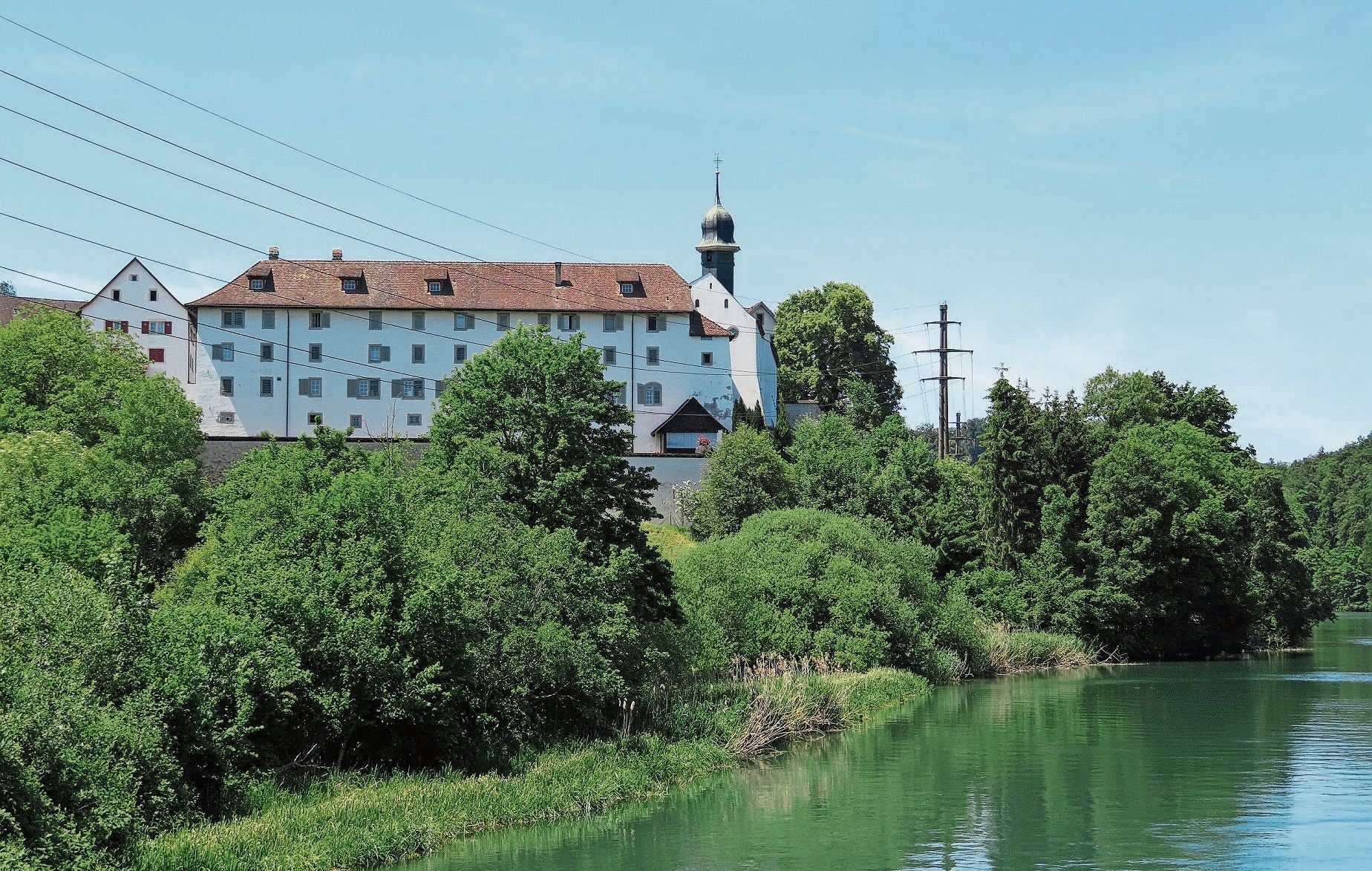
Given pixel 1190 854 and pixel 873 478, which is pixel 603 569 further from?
pixel 873 478

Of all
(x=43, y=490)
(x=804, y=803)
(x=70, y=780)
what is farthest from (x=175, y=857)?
(x=43, y=490)

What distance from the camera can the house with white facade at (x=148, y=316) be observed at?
9469 centimetres

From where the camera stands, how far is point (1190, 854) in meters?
24.3

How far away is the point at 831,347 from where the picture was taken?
109m

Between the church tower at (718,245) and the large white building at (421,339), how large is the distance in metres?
8.44

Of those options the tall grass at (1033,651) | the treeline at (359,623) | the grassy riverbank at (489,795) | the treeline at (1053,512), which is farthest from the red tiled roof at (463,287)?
the grassy riverbank at (489,795)

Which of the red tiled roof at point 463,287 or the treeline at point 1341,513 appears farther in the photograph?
the treeline at point 1341,513

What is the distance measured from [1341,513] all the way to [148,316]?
429ft

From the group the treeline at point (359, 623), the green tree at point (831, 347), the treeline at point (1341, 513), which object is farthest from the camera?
the treeline at point (1341, 513)

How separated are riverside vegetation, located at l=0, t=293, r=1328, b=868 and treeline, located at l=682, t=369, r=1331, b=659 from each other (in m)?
3.16

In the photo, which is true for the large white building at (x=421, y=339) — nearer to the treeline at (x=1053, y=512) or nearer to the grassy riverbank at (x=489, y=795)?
the treeline at (x=1053, y=512)

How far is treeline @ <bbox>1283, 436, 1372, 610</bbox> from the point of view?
5620 inches

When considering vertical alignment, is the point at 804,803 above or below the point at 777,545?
below

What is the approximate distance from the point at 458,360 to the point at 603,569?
6465 cm
